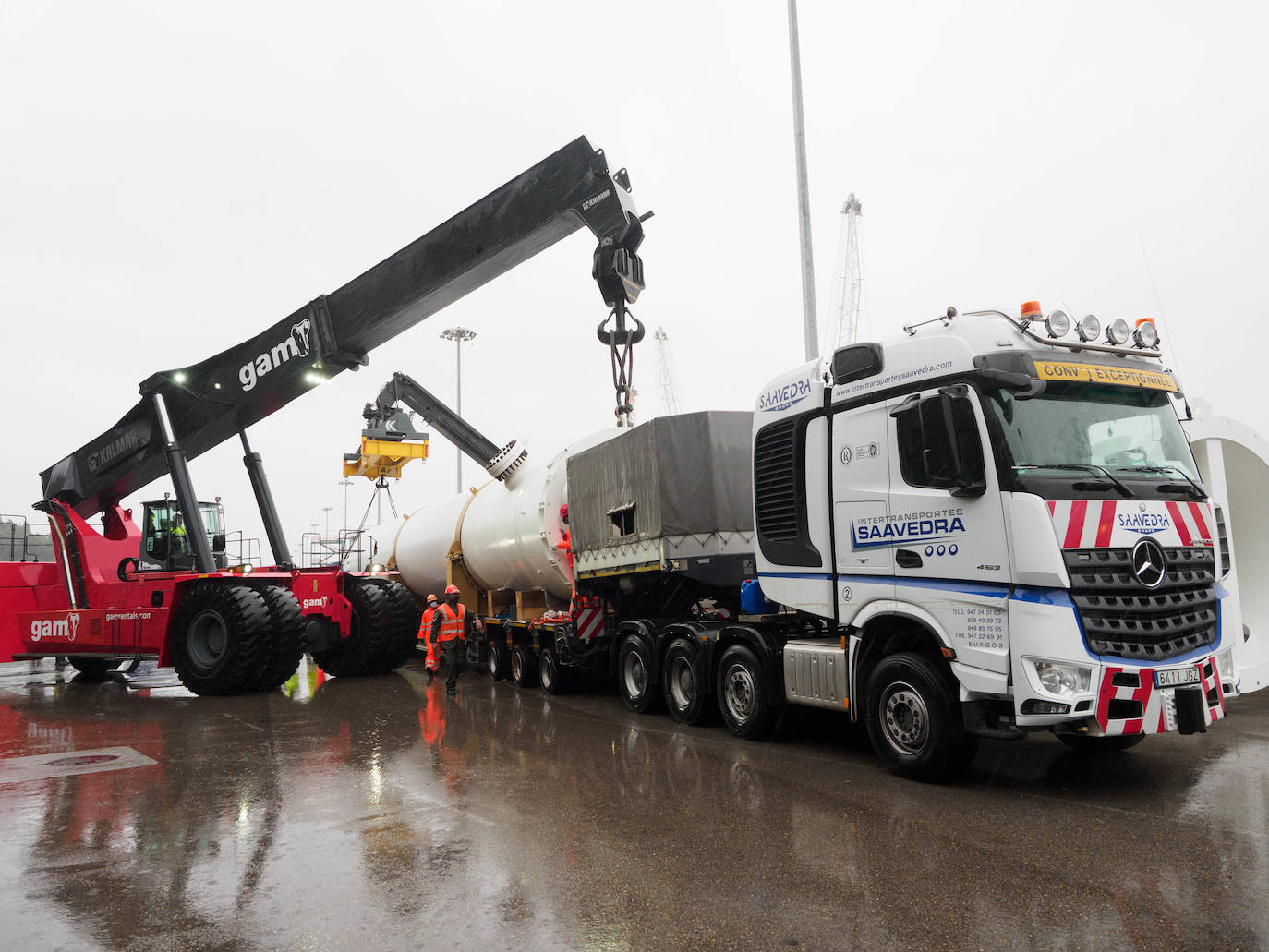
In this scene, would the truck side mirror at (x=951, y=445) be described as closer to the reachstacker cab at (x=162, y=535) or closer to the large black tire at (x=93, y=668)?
the reachstacker cab at (x=162, y=535)

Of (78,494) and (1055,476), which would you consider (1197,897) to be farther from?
(78,494)

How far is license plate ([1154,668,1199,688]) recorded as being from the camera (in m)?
6.32

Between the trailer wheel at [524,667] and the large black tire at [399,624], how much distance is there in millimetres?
3395

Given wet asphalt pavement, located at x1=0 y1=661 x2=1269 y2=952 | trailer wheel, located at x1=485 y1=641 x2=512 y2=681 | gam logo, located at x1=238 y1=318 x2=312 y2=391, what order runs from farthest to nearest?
trailer wheel, located at x1=485 y1=641 x2=512 y2=681 → gam logo, located at x1=238 y1=318 x2=312 y2=391 → wet asphalt pavement, located at x1=0 y1=661 x2=1269 y2=952

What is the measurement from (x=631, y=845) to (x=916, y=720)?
8.71 feet

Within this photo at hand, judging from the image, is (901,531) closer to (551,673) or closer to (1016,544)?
(1016,544)

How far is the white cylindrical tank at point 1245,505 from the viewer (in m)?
8.61

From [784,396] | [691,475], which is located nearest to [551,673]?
[691,475]

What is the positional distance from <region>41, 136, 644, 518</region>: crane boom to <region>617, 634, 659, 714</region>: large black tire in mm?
4222

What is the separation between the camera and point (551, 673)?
13.5 m

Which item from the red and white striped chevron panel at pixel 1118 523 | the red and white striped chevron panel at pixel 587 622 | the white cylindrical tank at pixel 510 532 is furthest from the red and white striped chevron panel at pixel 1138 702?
the white cylindrical tank at pixel 510 532

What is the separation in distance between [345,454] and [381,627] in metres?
6.00

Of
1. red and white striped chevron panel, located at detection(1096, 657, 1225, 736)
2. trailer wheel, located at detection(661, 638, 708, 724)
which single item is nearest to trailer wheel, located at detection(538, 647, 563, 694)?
trailer wheel, located at detection(661, 638, 708, 724)

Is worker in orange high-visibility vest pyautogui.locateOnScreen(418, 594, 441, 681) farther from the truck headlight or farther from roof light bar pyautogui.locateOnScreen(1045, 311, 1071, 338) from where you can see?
roof light bar pyautogui.locateOnScreen(1045, 311, 1071, 338)
